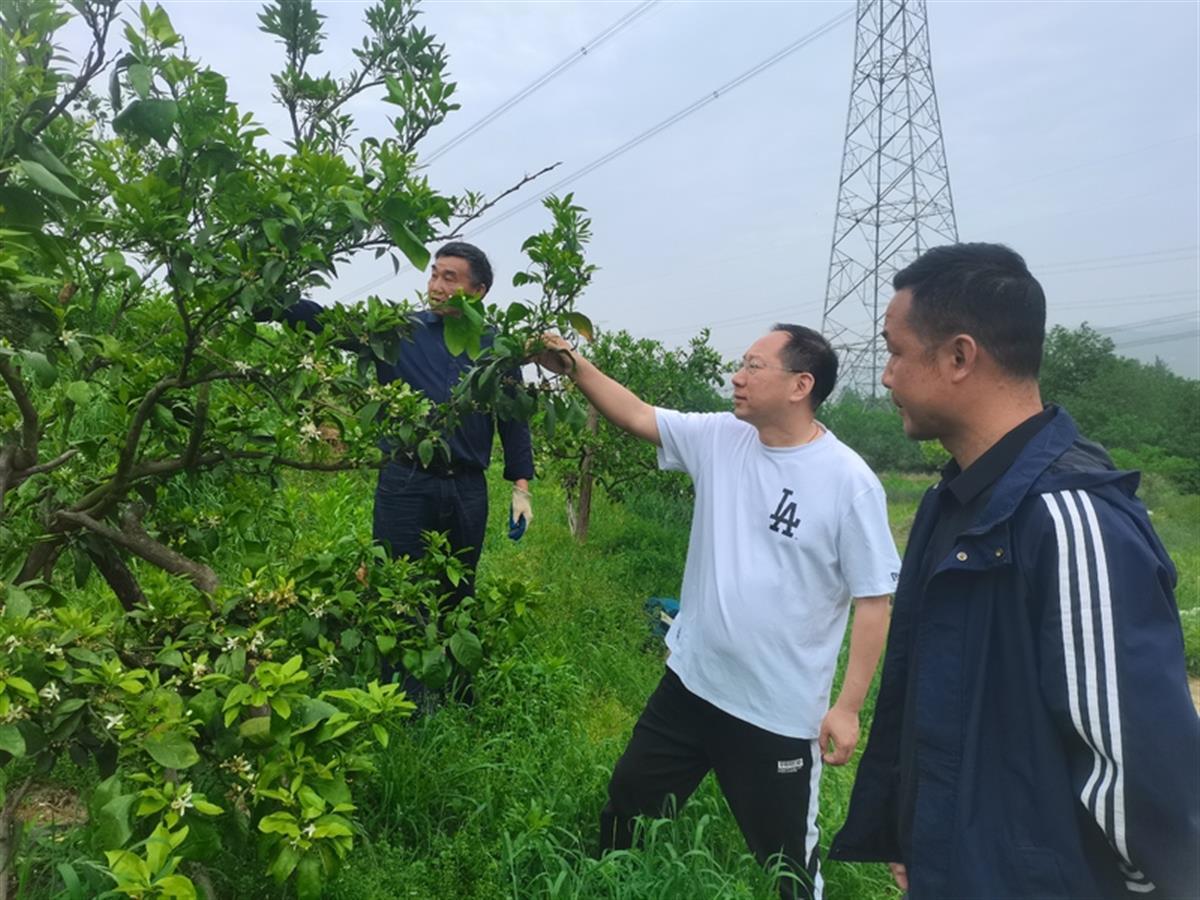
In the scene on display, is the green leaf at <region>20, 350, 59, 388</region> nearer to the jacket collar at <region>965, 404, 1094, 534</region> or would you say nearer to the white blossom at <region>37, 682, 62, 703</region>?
the white blossom at <region>37, 682, 62, 703</region>

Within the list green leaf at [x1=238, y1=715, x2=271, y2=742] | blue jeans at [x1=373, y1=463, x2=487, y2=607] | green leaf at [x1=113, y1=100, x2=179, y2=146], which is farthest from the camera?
blue jeans at [x1=373, y1=463, x2=487, y2=607]

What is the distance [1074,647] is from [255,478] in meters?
1.79

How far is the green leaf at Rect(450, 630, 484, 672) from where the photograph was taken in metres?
2.03

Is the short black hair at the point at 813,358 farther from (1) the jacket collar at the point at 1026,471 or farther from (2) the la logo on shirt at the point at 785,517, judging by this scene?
(1) the jacket collar at the point at 1026,471

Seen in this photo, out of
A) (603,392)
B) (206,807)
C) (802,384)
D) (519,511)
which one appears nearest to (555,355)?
(603,392)

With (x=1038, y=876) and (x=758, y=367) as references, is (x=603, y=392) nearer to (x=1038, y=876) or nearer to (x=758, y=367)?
(x=758, y=367)

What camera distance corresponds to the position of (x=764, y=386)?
2.23 metres

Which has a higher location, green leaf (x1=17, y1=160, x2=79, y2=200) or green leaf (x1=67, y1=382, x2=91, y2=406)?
green leaf (x1=17, y1=160, x2=79, y2=200)

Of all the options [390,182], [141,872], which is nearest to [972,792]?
[141,872]

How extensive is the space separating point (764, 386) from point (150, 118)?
1496mm

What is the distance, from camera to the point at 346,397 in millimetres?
1927

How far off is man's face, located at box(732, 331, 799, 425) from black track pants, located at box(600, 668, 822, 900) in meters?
0.77

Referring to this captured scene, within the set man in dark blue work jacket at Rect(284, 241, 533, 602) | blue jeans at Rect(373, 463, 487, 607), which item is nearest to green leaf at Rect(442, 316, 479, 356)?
man in dark blue work jacket at Rect(284, 241, 533, 602)

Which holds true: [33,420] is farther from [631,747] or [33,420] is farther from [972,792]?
[972,792]
